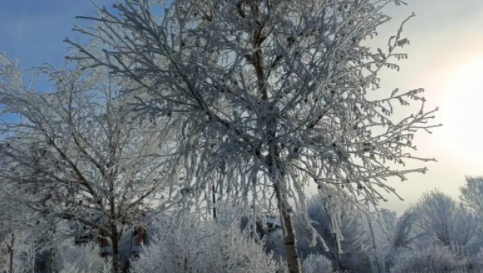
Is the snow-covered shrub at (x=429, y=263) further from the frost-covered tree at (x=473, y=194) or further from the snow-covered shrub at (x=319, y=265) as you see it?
the frost-covered tree at (x=473, y=194)

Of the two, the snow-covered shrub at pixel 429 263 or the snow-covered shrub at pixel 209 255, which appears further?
the snow-covered shrub at pixel 429 263

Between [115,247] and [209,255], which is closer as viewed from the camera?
[115,247]

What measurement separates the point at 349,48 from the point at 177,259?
557cm

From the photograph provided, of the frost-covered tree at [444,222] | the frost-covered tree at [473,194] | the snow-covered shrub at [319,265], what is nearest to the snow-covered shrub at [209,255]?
the snow-covered shrub at [319,265]

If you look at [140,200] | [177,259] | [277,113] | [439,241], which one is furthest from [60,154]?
[439,241]

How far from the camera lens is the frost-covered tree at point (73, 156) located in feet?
20.9

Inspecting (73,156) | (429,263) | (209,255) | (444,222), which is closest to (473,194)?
(444,222)

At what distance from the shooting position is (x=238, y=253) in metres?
7.84

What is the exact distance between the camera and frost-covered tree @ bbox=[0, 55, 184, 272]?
636cm

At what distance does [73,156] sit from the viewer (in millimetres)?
6852

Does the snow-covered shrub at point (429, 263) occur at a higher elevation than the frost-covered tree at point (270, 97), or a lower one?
lower

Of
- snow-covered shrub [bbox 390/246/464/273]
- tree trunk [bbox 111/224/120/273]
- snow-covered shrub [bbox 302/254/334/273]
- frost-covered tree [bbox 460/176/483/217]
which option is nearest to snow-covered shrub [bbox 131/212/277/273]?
tree trunk [bbox 111/224/120/273]

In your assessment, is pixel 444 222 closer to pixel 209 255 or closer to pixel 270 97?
pixel 209 255

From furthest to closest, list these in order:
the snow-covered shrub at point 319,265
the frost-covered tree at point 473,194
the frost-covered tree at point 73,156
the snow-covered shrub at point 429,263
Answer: the frost-covered tree at point 473,194
the snow-covered shrub at point 319,265
the snow-covered shrub at point 429,263
the frost-covered tree at point 73,156
